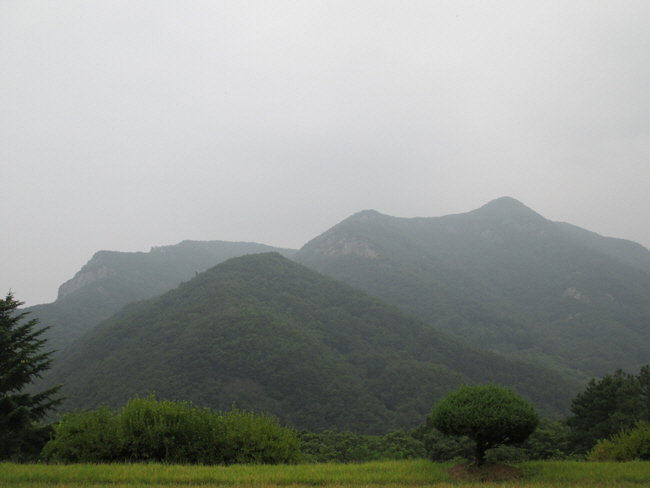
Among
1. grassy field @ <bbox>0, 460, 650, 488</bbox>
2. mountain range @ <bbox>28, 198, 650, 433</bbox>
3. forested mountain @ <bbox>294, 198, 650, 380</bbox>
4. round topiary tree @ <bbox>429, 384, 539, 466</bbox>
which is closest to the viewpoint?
grassy field @ <bbox>0, 460, 650, 488</bbox>

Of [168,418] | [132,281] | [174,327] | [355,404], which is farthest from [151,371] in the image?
[132,281]

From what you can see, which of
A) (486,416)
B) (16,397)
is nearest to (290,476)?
(486,416)

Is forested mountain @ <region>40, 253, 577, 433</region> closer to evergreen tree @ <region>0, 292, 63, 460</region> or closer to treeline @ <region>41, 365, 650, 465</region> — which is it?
evergreen tree @ <region>0, 292, 63, 460</region>

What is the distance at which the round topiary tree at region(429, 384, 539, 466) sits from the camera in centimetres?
899

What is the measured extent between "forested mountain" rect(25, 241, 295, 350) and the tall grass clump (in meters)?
110

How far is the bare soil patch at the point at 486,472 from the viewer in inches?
355

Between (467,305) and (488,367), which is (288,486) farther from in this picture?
(467,305)

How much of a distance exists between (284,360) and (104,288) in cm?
10899

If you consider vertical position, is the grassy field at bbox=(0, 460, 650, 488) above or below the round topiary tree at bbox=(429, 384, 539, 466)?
below

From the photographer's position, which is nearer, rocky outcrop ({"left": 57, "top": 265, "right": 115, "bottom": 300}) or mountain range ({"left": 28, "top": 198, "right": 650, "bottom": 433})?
mountain range ({"left": 28, "top": 198, "right": 650, "bottom": 433})

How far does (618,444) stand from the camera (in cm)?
1094

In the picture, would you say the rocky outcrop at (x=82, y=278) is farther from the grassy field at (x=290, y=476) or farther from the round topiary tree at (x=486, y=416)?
the round topiary tree at (x=486, y=416)

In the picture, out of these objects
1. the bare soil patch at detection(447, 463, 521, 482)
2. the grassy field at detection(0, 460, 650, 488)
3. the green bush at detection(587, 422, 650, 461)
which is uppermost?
the grassy field at detection(0, 460, 650, 488)

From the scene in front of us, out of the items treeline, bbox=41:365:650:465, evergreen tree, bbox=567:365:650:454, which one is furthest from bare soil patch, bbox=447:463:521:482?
evergreen tree, bbox=567:365:650:454
